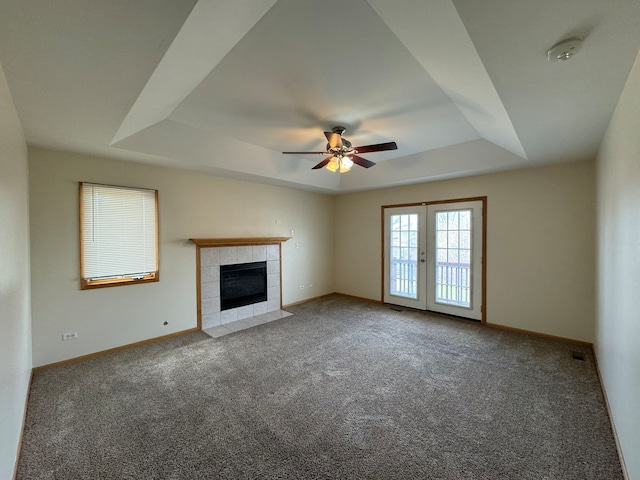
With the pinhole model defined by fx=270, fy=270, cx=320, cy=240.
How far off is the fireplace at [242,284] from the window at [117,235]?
1.07 meters

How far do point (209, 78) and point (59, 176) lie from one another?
2339 millimetres

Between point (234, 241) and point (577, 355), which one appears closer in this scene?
point (577, 355)

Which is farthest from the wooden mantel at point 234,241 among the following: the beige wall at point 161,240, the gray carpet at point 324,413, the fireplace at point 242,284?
the gray carpet at point 324,413

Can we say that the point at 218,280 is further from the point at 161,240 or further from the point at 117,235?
the point at 117,235

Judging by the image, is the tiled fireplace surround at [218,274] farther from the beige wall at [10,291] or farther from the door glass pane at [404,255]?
the door glass pane at [404,255]

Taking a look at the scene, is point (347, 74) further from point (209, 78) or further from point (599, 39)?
point (599, 39)

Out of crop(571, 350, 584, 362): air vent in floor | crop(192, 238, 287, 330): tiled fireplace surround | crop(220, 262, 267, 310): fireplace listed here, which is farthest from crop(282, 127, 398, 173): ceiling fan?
crop(571, 350, 584, 362): air vent in floor

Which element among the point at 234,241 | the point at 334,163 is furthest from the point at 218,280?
the point at 334,163

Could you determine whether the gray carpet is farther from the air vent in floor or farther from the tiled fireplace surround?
the tiled fireplace surround

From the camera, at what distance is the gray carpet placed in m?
1.76

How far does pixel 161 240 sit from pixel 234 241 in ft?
3.58

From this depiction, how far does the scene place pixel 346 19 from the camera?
64.9 inches

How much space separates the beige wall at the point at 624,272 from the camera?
1536 mm

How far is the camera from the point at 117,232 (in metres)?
3.49
